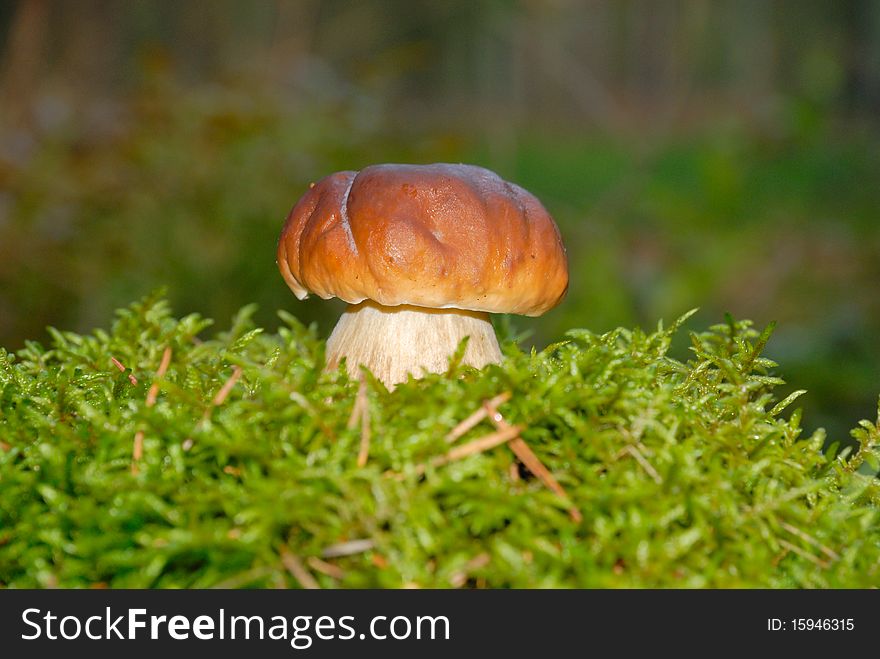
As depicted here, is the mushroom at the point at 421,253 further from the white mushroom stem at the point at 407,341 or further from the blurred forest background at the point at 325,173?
the blurred forest background at the point at 325,173

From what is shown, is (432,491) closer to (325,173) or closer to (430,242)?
(430,242)

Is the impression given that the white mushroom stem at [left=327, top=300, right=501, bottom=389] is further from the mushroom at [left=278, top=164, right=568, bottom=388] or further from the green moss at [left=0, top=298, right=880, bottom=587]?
the green moss at [left=0, top=298, right=880, bottom=587]

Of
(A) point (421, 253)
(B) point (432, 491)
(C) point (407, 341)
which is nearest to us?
(B) point (432, 491)

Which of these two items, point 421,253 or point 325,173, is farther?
point 325,173

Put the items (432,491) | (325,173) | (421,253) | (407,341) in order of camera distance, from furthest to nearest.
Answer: (325,173)
(407,341)
(421,253)
(432,491)

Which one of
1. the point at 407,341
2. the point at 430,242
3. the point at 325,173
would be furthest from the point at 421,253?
the point at 325,173

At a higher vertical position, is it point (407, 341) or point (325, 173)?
point (325, 173)
